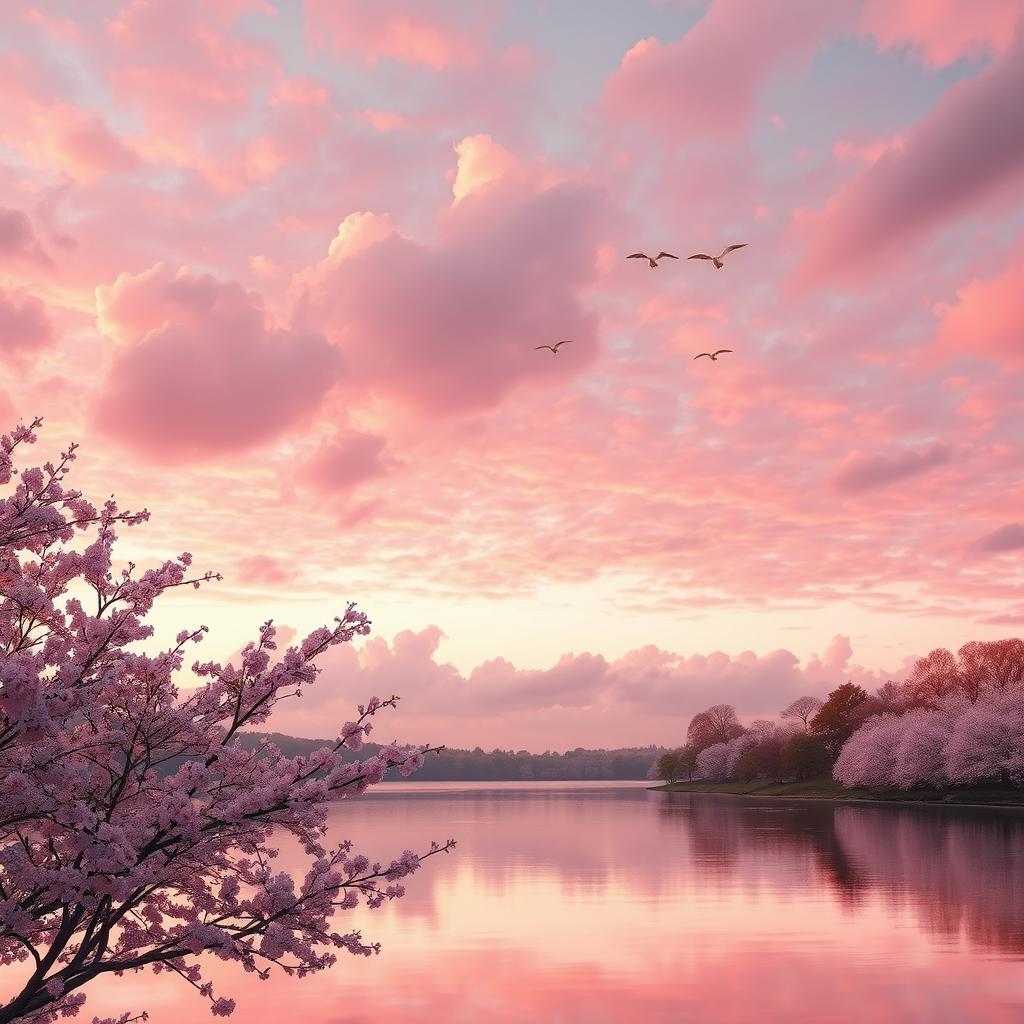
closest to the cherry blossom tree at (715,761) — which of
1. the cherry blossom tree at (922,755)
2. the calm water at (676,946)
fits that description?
the cherry blossom tree at (922,755)

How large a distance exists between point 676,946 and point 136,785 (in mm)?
17765

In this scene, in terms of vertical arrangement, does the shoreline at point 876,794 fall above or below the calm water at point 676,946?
below

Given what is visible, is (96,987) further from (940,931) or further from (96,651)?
(940,931)

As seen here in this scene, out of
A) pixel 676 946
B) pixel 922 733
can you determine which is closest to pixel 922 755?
pixel 922 733

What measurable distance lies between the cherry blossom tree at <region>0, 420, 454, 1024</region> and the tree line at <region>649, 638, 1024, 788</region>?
325 feet

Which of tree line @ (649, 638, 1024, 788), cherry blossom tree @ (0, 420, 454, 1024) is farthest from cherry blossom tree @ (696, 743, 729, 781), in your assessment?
cherry blossom tree @ (0, 420, 454, 1024)

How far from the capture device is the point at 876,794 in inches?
4476

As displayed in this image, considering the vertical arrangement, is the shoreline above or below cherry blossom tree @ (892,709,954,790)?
below

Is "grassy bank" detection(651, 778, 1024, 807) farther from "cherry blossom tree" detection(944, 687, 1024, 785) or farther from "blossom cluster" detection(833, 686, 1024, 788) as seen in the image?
"cherry blossom tree" detection(944, 687, 1024, 785)

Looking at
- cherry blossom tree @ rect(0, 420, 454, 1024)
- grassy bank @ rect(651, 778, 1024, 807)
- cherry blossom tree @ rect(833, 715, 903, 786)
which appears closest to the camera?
cherry blossom tree @ rect(0, 420, 454, 1024)

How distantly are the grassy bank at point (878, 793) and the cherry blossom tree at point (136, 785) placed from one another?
95.6 m

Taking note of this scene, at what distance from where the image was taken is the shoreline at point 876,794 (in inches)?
3787

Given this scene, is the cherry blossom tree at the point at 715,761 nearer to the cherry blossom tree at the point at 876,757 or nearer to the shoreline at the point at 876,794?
the shoreline at the point at 876,794

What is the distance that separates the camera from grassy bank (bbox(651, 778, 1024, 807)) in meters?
96.8
